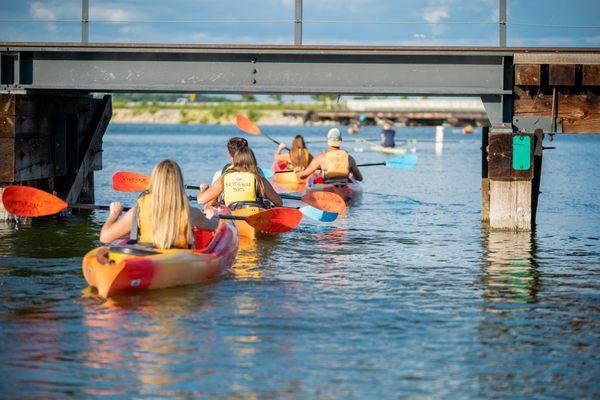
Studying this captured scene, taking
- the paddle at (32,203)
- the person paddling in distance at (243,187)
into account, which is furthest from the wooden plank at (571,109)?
the paddle at (32,203)

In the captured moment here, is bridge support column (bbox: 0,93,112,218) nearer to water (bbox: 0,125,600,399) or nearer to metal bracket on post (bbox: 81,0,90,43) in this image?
water (bbox: 0,125,600,399)

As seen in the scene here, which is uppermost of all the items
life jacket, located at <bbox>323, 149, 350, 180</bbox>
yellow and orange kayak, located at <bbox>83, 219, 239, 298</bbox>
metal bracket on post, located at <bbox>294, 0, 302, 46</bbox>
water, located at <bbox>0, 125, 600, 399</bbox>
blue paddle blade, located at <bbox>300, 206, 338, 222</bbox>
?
metal bracket on post, located at <bbox>294, 0, 302, 46</bbox>

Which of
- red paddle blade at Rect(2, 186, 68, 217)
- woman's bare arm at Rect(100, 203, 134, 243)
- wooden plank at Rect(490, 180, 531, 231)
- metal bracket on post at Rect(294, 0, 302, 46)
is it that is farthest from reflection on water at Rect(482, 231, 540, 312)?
red paddle blade at Rect(2, 186, 68, 217)

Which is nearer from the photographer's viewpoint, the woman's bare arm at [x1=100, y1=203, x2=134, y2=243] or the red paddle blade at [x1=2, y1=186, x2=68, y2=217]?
the woman's bare arm at [x1=100, y1=203, x2=134, y2=243]

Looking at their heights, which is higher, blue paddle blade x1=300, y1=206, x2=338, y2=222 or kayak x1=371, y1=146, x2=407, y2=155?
kayak x1=371, y1=146, x2=407, y2=155

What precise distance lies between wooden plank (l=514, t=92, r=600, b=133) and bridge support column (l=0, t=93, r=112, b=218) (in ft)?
25.3

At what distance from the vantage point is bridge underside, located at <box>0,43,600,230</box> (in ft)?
48.9

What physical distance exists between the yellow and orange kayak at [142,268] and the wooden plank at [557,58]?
640cm

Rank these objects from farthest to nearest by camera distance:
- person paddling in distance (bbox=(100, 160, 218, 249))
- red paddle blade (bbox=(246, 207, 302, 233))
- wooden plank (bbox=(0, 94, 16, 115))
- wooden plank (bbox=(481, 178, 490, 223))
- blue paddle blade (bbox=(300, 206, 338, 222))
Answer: wooden plank (bbox=(481, 178, 490, 223))
blue paddle blade (bbox=(300, 206, 338, 222))
wooden plank (bbox=(0, 94, 16, 115))
red paddle blade (bbox=(246, 207, 302, 233))
person paddling in distance (bbox=(100, 160, 218, 249))

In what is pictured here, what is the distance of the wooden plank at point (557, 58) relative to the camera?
14898 mm

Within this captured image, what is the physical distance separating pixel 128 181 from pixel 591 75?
24.6 ft

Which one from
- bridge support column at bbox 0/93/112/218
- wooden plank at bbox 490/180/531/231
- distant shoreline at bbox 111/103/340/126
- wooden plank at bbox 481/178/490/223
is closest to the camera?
wooden plank at bbox 490/180/531/231

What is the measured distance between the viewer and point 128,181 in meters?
16.4

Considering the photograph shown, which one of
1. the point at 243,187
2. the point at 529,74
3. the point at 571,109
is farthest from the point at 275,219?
the point at 571,109
